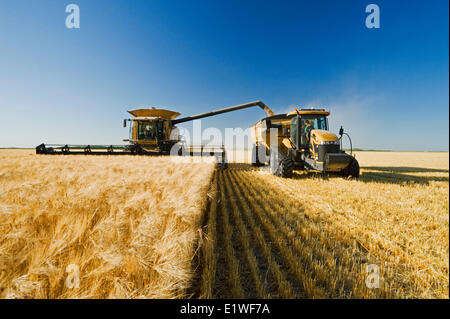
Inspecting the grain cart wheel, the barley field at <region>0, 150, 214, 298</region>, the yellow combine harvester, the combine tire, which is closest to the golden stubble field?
the barley field at <region>0, 150, 214, 298</region>

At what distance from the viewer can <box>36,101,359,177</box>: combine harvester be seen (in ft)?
20.6


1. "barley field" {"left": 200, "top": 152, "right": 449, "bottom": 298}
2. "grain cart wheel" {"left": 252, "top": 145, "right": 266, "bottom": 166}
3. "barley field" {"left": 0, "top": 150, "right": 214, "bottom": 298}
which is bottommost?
"barley field" {"left": 200, "top": 152, "right": 449, "bottom": 298}

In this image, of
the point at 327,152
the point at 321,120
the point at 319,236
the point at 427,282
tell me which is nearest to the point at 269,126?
the point at 321,120

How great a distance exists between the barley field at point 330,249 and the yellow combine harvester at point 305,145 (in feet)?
8.30

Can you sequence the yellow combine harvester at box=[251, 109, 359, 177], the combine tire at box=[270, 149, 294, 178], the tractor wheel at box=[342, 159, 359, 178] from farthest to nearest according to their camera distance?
the combine tire at box=[270, 149, 294, 178] → the tractor wheel at box=[342, 159, 359, 178] → the yellow combine harvester at box=[251, 109, 359, 177]

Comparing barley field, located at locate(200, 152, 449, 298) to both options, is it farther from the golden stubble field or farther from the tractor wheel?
the tractor wheel

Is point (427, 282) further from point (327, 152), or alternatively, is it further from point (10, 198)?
point (327, 152)

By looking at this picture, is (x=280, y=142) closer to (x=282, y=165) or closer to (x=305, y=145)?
(x=305, y=145)

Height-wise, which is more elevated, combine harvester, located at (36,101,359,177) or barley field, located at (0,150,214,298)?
combine harvester, located at (36,101,359,177)

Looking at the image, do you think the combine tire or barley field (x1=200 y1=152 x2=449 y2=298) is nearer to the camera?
barley field (x1=200 y1=152 x2=449 y2=298)

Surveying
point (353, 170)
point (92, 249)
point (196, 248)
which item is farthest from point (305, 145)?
point (92, 249)

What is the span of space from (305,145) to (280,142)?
1.57m

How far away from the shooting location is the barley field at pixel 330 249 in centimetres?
152
